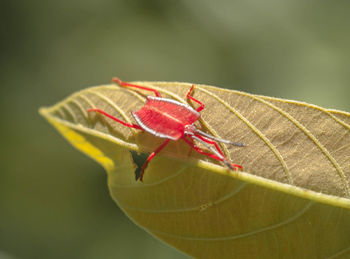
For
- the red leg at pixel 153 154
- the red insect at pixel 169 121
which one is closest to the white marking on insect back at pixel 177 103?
the red insect at pixel 169 121

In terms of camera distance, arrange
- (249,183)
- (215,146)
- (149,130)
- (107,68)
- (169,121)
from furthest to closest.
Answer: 1. (107,68)
2. (169,121)
3. (149,130)
4. (215,146)
5. (249,183)

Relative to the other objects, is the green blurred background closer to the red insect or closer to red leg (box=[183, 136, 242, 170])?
the red insect

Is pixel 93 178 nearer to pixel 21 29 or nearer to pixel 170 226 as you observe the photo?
pixel 21 29

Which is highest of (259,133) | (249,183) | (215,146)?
(259,133)

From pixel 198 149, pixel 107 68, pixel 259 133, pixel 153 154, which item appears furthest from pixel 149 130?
pixel 107 68

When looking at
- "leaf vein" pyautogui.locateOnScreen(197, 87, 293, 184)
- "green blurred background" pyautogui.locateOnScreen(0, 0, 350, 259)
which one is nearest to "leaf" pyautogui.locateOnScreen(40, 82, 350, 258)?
"leaf vein" pyautogui.locateOnScreen(197, 87, 293, 184)

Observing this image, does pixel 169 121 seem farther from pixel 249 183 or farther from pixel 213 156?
pixel 249 183

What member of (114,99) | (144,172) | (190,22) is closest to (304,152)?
(144,172)

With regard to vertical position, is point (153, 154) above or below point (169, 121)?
below
